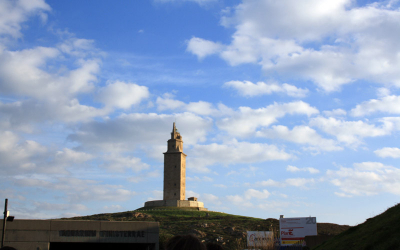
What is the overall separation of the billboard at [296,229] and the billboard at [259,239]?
1438 mm

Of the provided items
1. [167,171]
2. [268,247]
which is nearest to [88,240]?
[268,247]

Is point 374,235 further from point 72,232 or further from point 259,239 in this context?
point 72,232

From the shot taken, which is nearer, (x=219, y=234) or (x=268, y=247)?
(x=268, y=247)

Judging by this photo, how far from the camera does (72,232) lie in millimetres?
30391

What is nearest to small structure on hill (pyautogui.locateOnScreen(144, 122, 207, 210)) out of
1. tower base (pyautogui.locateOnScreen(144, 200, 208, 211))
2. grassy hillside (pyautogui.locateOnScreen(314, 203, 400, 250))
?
tower base (pyautogui.locateOnScreen(144, 200, 208, 211))

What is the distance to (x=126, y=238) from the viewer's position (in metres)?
31.2

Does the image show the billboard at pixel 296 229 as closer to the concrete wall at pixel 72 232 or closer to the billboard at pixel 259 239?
the billboard at pixel 259 239

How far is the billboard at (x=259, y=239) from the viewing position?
34.6 m

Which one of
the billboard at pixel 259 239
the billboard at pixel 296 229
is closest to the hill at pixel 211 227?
the billboard at pixel 259 239

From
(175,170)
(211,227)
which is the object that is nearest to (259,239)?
(211,227)

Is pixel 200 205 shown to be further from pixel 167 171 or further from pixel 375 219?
pixel 375 219

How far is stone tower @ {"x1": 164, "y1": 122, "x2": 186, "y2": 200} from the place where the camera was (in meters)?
98.6

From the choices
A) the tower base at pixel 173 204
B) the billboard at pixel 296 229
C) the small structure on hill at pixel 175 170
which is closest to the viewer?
the billboard at pixel 296 229

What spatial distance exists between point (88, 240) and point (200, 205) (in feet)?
204
